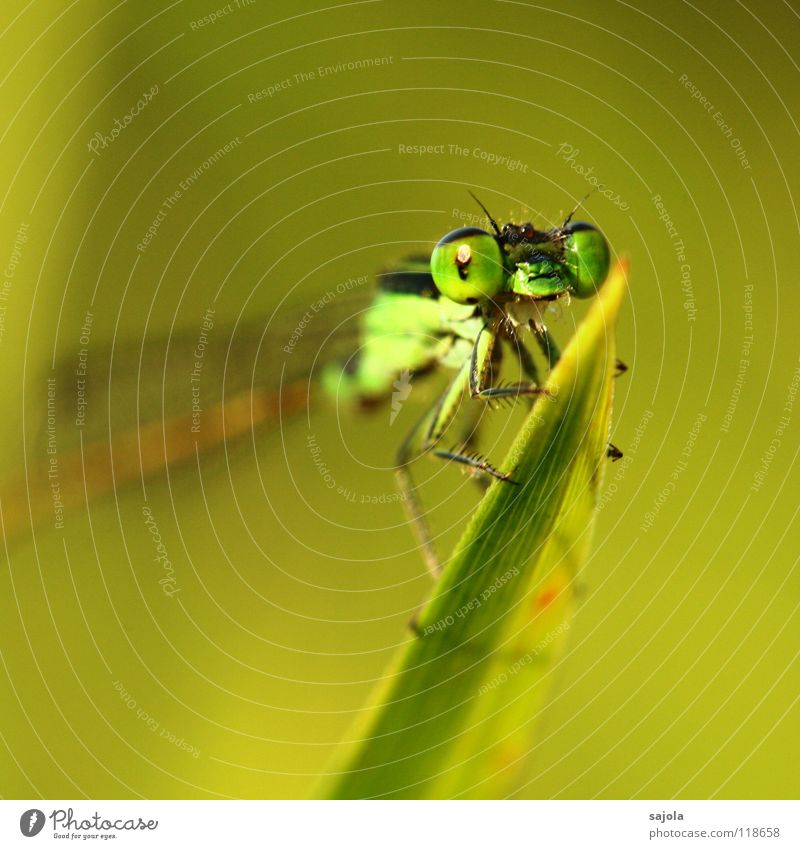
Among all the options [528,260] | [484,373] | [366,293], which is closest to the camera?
[528,260]

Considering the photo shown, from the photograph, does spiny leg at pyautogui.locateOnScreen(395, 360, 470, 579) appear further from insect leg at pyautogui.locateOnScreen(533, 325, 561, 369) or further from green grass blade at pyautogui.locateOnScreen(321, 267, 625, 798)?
green grass blade at pyautogui.locateOnScreen(321, 267, 625, 798)

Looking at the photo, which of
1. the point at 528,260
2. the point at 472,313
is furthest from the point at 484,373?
the point at 528,260

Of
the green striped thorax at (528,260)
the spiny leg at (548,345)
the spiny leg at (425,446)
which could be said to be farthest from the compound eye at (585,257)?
the spiny leg at (425,446)

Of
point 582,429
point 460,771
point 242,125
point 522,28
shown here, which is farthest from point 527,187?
point 460,771

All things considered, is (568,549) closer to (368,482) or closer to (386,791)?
(386,791)

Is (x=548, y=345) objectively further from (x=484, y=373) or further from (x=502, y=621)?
(x=502, y=621)

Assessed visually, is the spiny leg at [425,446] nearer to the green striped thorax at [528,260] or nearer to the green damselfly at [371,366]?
the green damselfly at [371,366]
